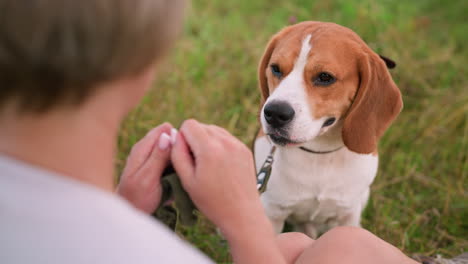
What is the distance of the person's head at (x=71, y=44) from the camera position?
610mm

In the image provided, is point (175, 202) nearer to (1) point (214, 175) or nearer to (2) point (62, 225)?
(1) point (214, 175)

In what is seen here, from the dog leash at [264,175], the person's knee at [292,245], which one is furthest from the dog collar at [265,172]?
the person's knee at [292,245]

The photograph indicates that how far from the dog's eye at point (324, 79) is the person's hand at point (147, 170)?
1059 mm

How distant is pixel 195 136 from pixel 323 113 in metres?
1.05

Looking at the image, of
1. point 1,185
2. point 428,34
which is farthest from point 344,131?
point 428,34

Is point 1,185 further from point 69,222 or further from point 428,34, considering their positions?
point 428,34

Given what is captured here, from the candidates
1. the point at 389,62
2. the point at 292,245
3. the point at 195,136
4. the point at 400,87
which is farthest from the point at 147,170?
the point at 400,87

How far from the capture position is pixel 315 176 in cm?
217

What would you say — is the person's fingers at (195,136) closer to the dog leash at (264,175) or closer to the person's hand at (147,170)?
the person's hand at (147,170)

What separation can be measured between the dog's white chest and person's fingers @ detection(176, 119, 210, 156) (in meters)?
1.18

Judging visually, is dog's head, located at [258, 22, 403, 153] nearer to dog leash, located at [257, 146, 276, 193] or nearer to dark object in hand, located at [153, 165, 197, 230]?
dog leash, located at [257, 146, 276, 193]

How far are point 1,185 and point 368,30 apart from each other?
384 centimetres

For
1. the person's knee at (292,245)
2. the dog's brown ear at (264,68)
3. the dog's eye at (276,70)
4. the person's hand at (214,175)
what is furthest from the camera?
the dog's brown ear at (264,68)

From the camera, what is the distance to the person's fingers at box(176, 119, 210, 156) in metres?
1.03
